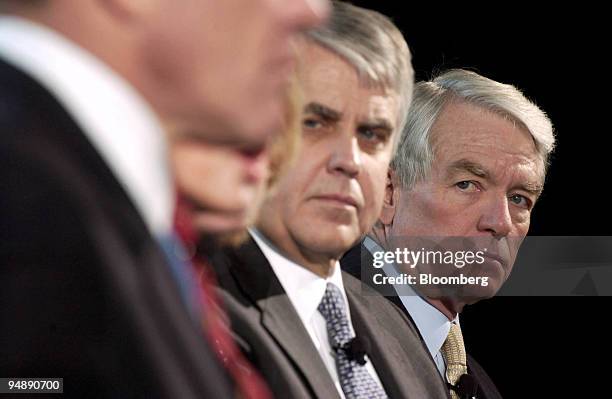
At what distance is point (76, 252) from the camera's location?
43cm

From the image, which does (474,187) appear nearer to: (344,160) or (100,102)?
(344,160)

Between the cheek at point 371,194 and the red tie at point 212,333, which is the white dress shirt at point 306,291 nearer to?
the cheek at point 371,194

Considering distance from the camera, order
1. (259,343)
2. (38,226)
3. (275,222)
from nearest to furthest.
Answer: (38,226)
(259,343)
(275,222)

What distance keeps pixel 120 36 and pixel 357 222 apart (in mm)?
701

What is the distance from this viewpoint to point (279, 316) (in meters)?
1.14

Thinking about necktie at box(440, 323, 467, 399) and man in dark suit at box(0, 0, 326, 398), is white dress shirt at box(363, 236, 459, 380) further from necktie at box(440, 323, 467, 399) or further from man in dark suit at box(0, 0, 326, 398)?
man in dark suit at box(0, 0, 326, 398)

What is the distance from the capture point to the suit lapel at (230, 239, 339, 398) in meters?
1.10

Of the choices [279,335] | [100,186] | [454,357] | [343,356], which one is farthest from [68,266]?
[454,357]

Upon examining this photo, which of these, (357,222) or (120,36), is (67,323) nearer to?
(120,36)

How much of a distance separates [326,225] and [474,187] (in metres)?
1.17

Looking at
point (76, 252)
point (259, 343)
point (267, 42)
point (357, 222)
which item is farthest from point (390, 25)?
point (76, 252)

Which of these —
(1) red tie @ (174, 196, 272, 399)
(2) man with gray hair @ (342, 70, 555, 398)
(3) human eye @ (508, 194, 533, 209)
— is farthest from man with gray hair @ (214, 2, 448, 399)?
(3) human eye @ (508, 194, 533, 209)

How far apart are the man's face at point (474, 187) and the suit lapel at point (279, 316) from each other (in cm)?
109

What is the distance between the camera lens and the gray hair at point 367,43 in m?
1.20
